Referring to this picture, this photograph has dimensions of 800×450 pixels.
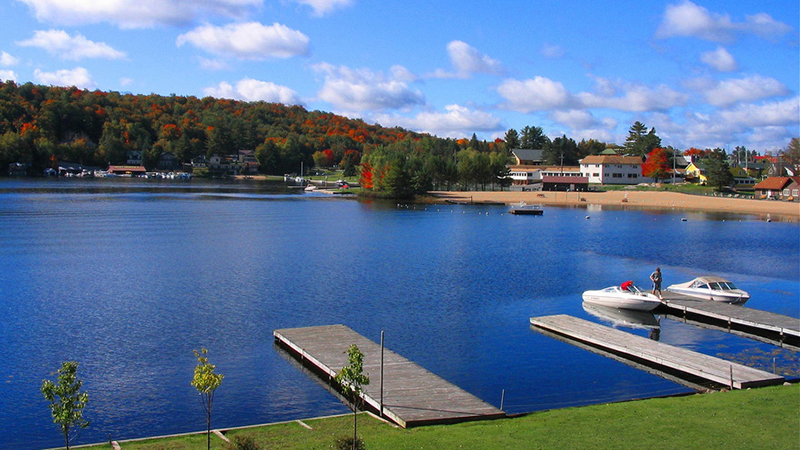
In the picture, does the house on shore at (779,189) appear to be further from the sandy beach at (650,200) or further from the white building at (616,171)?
the white building at (616,171)

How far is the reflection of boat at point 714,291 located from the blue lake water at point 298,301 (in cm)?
152

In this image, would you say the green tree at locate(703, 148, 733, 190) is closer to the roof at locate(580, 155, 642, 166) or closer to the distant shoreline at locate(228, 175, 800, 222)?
the distant shoreline at locate(228, 175, 800, 222)

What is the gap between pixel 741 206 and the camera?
11162 centimetres

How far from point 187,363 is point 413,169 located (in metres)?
114

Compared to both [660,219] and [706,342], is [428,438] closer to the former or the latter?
[706,342]

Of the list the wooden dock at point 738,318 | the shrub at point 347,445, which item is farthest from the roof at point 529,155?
the shrub at point 347,445

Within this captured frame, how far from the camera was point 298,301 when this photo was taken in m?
36.2

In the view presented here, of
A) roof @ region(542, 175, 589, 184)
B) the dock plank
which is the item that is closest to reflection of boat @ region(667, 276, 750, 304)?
the dock plank

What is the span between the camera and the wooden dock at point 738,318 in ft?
98.6

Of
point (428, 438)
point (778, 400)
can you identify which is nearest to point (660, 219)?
point (778, 400)

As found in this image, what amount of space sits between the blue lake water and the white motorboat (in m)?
1.65

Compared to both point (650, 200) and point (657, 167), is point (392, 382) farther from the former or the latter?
point (657, 167)

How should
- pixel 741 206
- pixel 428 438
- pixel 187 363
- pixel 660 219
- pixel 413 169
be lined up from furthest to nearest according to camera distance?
pixel 413 169 < pixel 741 206 < pixel 660 219 < pixel 187 363 < pixel 428 438

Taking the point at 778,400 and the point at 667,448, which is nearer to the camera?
the point at 667,448
